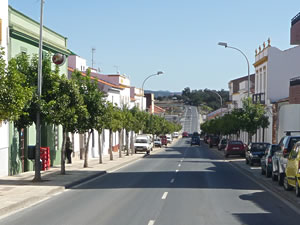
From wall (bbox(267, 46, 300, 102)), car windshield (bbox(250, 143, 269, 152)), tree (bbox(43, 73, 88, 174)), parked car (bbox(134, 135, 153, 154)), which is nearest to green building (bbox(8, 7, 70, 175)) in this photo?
tree (bbox(43, 73, 88, 174))

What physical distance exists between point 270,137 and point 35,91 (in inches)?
1479

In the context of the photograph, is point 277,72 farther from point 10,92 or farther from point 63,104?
point 10,92

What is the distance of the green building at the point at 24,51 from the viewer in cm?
2625

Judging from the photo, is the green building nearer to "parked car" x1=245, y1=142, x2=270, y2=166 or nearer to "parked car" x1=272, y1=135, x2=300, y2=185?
"parked car" x1=272, y1=135, x2=300, y2=185

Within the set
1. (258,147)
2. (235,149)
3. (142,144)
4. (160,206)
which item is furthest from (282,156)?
(142,144)

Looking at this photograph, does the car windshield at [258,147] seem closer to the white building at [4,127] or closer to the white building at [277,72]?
the white building at [4,127]

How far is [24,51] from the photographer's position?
1102 inches

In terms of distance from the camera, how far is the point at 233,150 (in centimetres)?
4909

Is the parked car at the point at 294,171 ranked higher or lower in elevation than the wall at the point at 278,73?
lower

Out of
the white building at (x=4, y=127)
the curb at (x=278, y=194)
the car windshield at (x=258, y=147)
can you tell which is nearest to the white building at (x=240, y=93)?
the car windshield at (x=258, y=147)

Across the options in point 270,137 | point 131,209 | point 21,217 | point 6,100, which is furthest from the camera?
point 270,137

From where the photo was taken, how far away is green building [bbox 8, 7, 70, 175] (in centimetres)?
2625

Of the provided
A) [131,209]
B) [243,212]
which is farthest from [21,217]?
[243,212]

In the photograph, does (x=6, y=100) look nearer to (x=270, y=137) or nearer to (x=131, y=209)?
(x=131, y=209)
